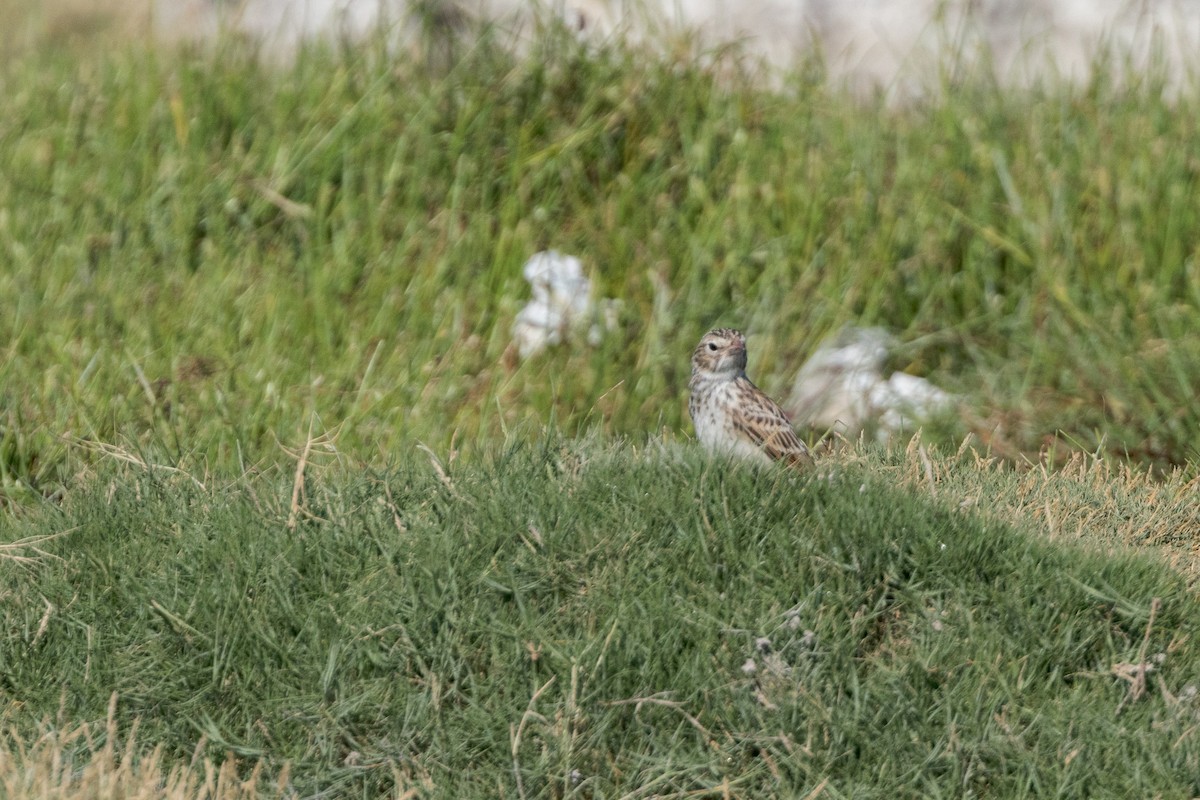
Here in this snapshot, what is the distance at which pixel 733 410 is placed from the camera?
4.70 metres

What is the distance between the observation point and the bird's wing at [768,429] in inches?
179

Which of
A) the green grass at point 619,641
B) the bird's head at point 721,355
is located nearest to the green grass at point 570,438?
the green grass at point 619,641

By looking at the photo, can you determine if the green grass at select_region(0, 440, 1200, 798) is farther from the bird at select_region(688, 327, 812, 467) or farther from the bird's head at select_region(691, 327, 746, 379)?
the bird's head at select_region(691, 327, 746, 379)

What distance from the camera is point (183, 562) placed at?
3.79 m

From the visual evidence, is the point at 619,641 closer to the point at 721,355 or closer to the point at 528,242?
the point at 721,355

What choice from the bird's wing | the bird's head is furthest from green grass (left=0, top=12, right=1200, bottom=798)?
the bird's head

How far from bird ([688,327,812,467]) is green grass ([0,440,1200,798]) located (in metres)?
0.55

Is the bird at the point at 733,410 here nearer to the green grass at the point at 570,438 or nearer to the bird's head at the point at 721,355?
the bird's head at the point at 721,355

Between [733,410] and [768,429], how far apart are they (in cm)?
13

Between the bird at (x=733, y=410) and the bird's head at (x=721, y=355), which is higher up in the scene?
the bird's head at (x=721, y=355)

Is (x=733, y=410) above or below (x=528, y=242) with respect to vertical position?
above

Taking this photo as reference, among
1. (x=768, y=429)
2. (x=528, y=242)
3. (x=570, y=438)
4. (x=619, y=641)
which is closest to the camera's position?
(x=619, y=641)

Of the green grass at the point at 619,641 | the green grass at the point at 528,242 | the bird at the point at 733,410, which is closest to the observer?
the green grass at the point at 619,641

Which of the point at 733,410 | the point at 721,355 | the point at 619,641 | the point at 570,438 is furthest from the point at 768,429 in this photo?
the point at 619,641
